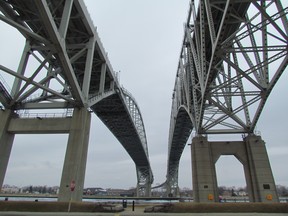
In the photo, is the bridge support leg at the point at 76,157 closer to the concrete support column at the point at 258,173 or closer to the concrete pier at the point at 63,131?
the concrete pier at the point at 63,131

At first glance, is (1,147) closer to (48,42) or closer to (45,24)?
(48,42)

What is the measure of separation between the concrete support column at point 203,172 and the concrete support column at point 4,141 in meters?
18.9

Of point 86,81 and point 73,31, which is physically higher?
point 73,31

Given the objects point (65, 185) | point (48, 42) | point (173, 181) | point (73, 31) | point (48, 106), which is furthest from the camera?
point (173, 181)

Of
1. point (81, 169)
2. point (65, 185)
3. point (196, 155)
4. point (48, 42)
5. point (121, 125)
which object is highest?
point (121, 125)

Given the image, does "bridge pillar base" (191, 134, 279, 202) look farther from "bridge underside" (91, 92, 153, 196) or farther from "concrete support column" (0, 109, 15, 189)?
"bridge underside" (91, 92, 153, 196)

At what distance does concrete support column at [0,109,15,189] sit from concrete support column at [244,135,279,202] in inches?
954

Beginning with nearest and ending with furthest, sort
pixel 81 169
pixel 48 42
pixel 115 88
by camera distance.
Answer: pixel 48 42
pixel 81 169
pixel 115 88

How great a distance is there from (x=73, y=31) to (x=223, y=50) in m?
17.3

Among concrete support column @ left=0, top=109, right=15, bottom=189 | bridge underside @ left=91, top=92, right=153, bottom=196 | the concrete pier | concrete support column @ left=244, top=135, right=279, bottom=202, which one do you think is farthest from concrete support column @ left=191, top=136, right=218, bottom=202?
bridge underside @ left=91, top=92, right=153, bottom=196

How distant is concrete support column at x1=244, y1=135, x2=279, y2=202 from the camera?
20.0 m

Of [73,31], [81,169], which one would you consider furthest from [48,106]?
[73,31]

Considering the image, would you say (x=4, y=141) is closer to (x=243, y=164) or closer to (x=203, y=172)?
(x=203, y=172)

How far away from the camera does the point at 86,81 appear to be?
21969mm
